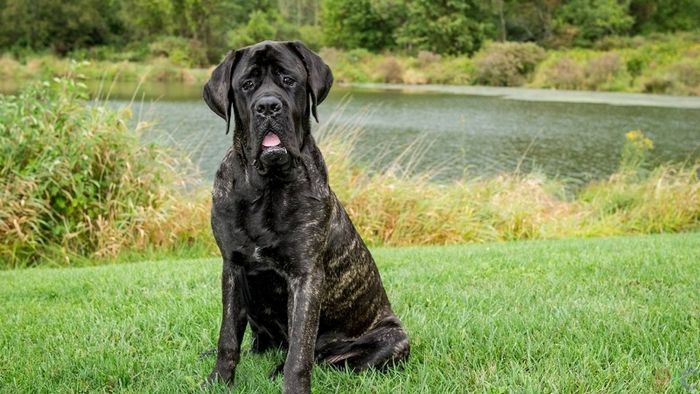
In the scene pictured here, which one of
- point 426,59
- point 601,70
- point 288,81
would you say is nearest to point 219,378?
point 288,81

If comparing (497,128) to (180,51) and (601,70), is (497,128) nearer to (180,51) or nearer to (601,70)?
(601,70)

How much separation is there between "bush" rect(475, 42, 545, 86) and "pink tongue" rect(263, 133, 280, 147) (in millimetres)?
41424

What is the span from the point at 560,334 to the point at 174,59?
52.5 metres

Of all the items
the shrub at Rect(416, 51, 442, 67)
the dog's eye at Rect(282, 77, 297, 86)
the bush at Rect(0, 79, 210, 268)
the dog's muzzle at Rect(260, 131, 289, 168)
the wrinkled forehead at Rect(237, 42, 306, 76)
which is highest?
the wrinkled forehead at Rect(237, 42, 306, 76)

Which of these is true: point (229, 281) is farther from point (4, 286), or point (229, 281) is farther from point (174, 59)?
point (174, 59)

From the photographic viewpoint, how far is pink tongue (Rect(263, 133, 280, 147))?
277 centimetres

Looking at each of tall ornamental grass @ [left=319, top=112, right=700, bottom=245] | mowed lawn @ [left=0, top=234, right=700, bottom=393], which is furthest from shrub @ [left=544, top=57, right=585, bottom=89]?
mowed lawn @ [left=0, top=234, right=700, bottom=393]

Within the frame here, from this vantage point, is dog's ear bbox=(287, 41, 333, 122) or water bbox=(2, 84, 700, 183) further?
water bbox=(2, 84, 700, 183)

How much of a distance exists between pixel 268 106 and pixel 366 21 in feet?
191

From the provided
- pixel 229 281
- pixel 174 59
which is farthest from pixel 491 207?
pixel 174 59

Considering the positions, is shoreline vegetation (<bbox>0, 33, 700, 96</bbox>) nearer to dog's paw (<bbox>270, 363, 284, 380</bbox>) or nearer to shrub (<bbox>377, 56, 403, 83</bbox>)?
shrub (<bbox>377, 56, 403, 83</bbox>)

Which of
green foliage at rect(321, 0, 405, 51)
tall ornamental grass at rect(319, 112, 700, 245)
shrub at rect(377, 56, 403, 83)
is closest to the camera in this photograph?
tall ornamental grass at rect(319, 112, 700, 245)

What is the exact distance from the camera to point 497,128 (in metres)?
22.8

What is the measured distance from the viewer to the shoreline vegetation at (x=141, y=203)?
789 centimetres
